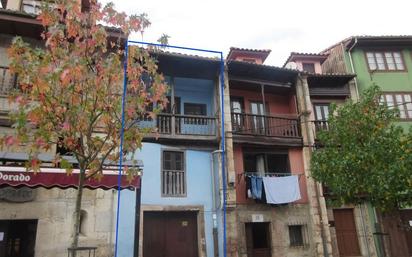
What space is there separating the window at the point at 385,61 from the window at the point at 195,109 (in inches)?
389

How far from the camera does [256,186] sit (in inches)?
587

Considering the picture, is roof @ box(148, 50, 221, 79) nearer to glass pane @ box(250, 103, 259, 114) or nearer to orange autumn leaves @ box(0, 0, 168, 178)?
glass pane @ box(250, 103, 259, 114)

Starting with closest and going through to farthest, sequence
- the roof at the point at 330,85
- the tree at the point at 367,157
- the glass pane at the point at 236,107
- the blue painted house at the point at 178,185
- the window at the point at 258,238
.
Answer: the tree at the point at 367,157, the blue painted house at the point at 178,185, the window at the point at 258,238, the glass pane at the point at 236,107, the roof at the point at 330,85

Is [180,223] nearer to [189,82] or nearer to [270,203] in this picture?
[270,203]

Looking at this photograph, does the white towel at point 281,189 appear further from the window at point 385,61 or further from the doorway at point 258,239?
the window at point 385,61

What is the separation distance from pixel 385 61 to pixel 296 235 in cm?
1130

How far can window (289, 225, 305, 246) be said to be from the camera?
50.9 ft

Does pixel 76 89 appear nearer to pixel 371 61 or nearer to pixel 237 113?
pixel 237 113

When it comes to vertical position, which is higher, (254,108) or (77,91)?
(254,108)

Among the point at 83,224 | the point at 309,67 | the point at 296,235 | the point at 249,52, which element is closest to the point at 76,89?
the point at 83,224

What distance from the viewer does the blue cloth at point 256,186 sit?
48.4ft

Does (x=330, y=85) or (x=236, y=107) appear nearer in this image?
(x=236, y=107)

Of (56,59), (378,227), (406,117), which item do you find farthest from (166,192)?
(406,117)

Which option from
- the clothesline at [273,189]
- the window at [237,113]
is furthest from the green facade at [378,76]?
the clothesline at [273,189]
